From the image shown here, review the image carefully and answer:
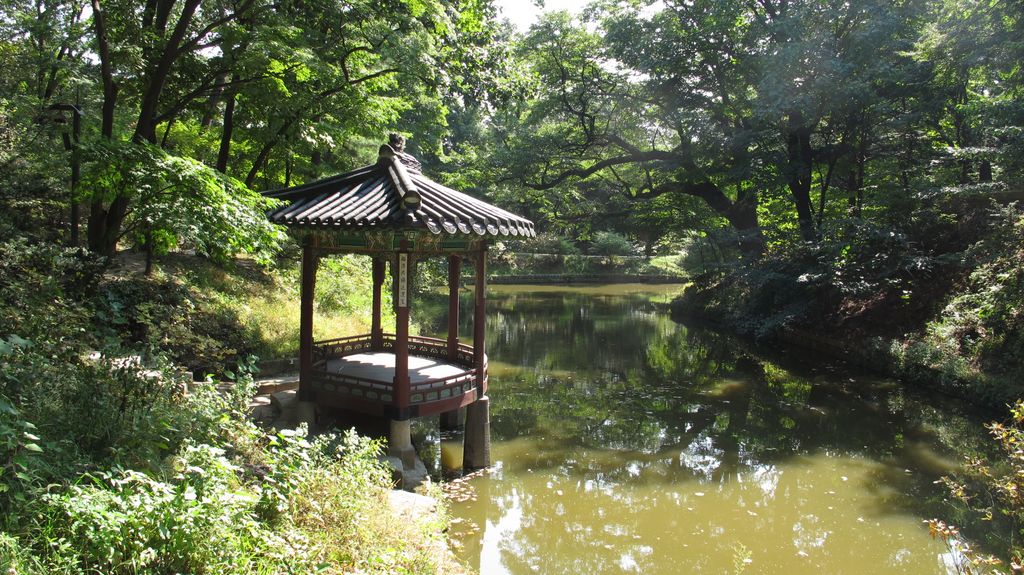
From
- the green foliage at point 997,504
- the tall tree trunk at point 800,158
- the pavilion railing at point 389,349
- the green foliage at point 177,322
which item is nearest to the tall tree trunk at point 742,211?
the tall tree trunk at point 800,158

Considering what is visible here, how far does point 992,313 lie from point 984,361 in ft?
2.93

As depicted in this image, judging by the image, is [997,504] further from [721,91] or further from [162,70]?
[721,91]

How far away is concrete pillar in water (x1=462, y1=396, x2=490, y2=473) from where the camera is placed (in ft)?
24.4

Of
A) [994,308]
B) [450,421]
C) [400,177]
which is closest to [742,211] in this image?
[994,308]

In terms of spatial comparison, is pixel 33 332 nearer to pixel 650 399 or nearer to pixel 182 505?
pixel 182 505

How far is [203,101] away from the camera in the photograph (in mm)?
9906

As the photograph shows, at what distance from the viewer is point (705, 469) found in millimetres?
7949

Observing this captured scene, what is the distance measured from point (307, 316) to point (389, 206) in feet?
7.63

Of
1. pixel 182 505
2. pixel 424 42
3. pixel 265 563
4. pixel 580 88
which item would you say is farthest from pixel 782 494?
pixel 580 88

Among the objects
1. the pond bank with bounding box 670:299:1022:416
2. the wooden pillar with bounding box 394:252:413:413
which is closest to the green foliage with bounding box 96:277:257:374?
the wooden pillar with bounding box 394:252:413:413

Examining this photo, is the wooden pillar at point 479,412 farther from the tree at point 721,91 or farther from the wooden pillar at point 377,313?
the tree at point 721,91

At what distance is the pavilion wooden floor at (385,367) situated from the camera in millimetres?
7535

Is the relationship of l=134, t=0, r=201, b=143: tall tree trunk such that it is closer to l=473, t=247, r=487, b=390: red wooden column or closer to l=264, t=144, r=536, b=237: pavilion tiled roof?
l=264, t=144, r=536, b=237: pavilion tiled roof

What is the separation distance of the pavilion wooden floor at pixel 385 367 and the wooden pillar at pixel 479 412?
289 millimetres
